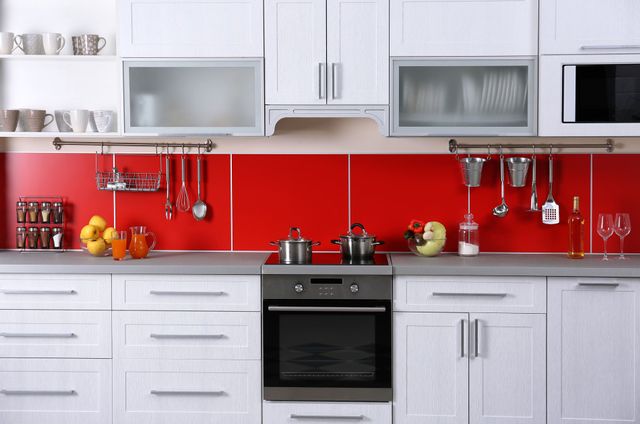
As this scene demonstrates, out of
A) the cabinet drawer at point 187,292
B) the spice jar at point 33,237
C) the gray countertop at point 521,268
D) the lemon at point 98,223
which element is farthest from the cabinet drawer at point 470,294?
the spice jar at point 33,237

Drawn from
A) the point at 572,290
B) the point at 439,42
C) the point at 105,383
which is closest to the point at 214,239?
the point at 105,383

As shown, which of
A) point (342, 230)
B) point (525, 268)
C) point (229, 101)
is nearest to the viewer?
point (525, 268)

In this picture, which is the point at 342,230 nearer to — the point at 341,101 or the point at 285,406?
the point at 341,101

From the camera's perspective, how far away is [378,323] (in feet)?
10.1

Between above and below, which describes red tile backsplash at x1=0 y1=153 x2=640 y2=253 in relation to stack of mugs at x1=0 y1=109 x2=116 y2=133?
below

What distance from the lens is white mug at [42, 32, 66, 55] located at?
3.43m

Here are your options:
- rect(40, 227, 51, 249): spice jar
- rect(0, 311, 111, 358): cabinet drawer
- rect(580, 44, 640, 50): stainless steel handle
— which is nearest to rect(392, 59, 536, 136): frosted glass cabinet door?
rect(580, 44, 640, 50): stainless steel handle

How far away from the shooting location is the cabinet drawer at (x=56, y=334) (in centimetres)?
315

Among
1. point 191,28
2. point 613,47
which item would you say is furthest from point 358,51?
point 613,47

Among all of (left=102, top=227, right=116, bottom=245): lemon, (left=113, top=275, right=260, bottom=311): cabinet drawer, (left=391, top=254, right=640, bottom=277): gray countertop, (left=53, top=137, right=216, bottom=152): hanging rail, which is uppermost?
(left=53, top=137, right=216, bottom=152): hanging rail

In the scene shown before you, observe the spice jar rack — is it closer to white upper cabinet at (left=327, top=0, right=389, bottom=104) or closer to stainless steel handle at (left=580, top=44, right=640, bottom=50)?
white upper cabinet at (left=327, top=0, right=389, bottom=104)

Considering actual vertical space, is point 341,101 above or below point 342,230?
above

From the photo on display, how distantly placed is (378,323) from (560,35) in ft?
4.87

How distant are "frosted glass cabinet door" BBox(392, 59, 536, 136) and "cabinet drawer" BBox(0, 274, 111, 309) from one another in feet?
4.88
